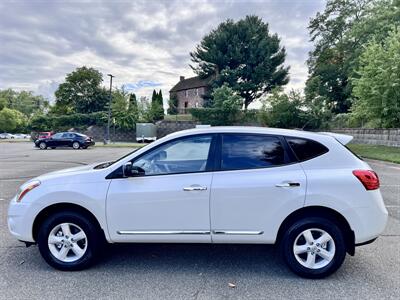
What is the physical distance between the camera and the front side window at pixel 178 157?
11.1ft

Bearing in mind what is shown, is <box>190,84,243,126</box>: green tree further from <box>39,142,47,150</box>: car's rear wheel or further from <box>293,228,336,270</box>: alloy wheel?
<box>293,228,336,270</box>: alloy wheel

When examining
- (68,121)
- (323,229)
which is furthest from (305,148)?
(68,121)

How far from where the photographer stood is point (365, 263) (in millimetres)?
3555

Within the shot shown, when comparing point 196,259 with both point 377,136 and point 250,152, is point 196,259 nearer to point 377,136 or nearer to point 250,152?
point 250,152

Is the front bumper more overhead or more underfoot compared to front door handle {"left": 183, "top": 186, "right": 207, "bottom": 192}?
more underfoot

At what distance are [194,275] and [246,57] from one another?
38462mm

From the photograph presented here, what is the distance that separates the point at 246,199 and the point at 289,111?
2695cm

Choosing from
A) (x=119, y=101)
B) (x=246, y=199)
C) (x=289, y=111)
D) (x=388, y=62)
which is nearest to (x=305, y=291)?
(x=246, y=199)

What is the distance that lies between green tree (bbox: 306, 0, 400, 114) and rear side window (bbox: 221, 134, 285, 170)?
1083 inches

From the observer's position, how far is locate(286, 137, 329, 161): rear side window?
331 centimetres

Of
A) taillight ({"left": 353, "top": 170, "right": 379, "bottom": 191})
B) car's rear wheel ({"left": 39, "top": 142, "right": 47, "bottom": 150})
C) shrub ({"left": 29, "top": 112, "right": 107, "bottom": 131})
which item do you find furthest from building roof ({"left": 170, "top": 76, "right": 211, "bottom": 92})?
taillight ({"left": 353, "top": 170, "right": 379, "bottom": 191})

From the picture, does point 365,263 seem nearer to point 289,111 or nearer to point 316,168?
point 316,168

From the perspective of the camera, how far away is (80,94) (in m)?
56.5

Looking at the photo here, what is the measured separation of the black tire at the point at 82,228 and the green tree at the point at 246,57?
35.7 m
